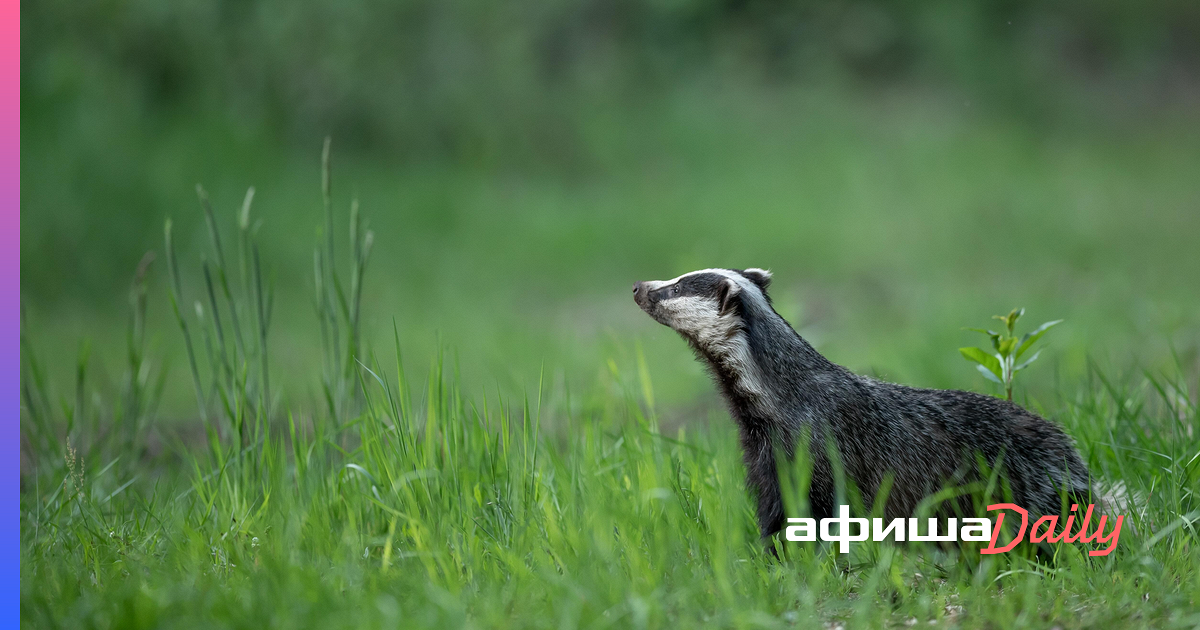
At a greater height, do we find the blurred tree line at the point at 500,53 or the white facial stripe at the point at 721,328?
the blurred tree line at the point at 500,53

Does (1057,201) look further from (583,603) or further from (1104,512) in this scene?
(583,603)

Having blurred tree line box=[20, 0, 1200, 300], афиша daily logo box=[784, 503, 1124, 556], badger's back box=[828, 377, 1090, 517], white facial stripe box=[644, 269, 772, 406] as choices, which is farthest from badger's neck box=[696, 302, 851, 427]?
blurred tree line box=[20, 0, 1200, 300]

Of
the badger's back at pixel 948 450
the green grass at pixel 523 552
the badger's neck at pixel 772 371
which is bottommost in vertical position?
the green grass at pixel 523 552

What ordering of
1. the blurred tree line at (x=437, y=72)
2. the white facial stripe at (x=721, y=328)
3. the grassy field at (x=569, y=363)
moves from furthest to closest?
the blurred tree line at (x=437, y=72) < the white facial stripe at (x=721, y=328) < the grassy field at (x=569, y=363)

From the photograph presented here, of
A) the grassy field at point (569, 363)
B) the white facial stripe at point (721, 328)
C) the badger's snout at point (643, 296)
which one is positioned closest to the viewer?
the grassy field at point (569, 363)

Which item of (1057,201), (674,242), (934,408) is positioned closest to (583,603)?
(934,408)

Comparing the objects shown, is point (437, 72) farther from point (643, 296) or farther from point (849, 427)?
point (849, 427)

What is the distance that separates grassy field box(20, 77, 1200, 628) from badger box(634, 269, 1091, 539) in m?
0.23

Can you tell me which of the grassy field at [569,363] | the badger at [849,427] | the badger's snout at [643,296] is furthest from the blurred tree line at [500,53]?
the badger at [849,427]

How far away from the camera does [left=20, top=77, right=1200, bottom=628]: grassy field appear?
2602 millimetres

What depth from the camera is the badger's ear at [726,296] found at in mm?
3201

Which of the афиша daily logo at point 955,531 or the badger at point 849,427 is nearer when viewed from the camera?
the афиша daily logo at point 955,531

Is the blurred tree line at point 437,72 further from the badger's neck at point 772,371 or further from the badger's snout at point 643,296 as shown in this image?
the badger's neck at point 772,371

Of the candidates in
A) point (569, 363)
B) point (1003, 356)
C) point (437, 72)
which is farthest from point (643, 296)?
point (437, 72)
